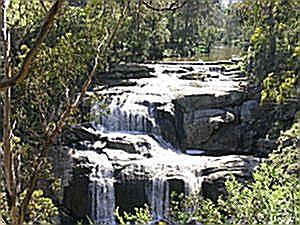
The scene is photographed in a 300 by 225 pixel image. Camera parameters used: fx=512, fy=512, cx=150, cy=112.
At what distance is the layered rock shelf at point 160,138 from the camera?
804cm

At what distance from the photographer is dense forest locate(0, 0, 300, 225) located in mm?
1351

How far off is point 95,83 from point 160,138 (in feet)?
6.36

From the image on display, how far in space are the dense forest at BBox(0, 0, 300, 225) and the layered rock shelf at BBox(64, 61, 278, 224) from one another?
0.43 meters

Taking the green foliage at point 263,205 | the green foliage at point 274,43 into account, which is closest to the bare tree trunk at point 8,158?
the green foliage at point 263,205

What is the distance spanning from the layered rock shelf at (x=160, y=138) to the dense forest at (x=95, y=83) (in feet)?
1.41

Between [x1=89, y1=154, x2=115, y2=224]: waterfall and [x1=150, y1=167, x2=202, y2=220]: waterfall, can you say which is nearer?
[x1=150, y1=167, x2=202, y2=220]: waterfall

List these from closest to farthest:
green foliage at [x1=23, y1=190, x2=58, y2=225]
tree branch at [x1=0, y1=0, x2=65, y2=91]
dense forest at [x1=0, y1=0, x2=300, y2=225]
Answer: tree branch at [x1=0, y1=0, x2=65, y2=91] < dense forest at [x1=0, y1=0, x2=300, y2=225] < green foliage at [x1=23, y1=190, x2=58, y2=225]

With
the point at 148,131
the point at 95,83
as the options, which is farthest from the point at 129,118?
the point at 95,83

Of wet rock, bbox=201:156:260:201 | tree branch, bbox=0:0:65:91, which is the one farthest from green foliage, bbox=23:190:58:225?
tree branch, bbox=0:0:65:91

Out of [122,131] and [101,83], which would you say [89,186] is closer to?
[122,131]

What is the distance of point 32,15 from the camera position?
7.76 m

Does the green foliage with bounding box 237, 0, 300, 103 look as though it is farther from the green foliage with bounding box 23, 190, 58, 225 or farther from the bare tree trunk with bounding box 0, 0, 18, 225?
the bare tree trunk with bounding box 0, 0, 18, 225

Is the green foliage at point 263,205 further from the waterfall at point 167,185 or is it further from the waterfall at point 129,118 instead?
the waterfall at point 129,118

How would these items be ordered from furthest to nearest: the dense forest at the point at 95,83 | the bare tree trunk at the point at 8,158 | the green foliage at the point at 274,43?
the green foliage at the point at 274,43, the dense forest at the point at 95,83, the bare tree trunk at the point at 8,158
